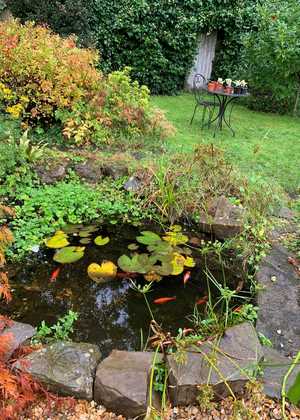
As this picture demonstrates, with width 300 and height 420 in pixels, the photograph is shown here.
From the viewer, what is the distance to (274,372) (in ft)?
7.97

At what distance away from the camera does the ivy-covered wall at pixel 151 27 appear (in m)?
8.41

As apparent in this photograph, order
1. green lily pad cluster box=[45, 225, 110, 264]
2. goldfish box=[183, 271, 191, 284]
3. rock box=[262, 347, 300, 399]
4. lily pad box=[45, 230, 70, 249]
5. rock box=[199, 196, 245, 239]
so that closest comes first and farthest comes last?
rock box=[262, 347, 300, 399] → goldfish box=[183, 271, 191, 284] → green lily pad cluster box=[45, 225, 110, 264] → lily pad box=[45, 230, 70, 249] → rock box=[199, 196, 245, 239]

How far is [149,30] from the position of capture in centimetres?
969

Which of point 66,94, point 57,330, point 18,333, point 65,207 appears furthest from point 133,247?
point 66,94

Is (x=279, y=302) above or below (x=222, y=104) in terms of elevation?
below

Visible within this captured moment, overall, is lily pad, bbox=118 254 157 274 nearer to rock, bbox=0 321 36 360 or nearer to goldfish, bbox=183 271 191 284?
goldfish, bbox=183 271 191 284

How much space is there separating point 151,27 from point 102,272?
7.85 m

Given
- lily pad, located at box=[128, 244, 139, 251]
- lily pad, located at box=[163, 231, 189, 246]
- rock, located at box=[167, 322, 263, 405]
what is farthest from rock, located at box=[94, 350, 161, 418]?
lily pad, located at box=[163, 231, 189, 246]

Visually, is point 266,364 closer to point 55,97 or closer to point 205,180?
point 205,180

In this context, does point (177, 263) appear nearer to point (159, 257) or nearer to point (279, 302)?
point (159, 257)

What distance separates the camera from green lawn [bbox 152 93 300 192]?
570 centimetres

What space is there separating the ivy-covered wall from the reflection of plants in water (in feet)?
23.3

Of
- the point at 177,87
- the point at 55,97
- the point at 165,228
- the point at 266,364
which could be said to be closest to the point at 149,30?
the point at 177,87

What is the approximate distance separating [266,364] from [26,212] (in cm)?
271
